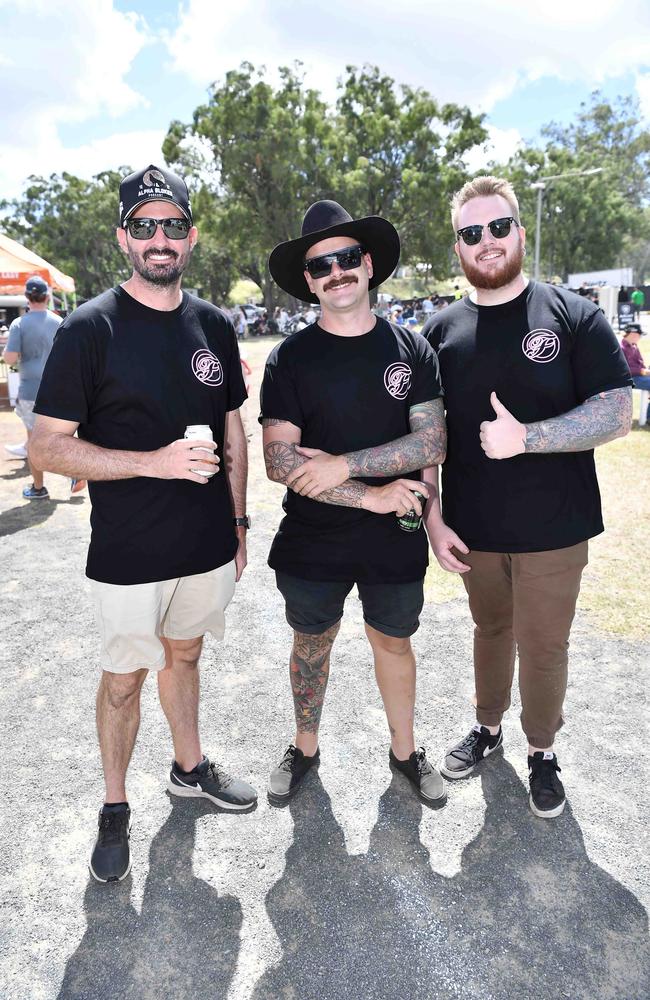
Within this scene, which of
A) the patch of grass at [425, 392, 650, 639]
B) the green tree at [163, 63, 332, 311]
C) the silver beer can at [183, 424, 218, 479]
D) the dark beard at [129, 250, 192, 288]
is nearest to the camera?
the silver beer can at [183, 424, 218, 479]

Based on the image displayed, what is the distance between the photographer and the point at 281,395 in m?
2.64

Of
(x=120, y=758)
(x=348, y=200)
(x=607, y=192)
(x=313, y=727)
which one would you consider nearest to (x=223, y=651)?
(x=313, y=727)

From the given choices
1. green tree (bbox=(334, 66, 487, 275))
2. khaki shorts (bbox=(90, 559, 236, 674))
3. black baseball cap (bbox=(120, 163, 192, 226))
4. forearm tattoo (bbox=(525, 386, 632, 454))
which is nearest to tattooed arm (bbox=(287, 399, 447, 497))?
forearm tattoo (bbox=(525, 386, 632, 454))

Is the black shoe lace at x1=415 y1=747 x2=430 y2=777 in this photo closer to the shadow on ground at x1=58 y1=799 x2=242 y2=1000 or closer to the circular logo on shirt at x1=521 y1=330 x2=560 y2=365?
the shadow on ground at x1=58 y1=799 x2=242 y2=1000

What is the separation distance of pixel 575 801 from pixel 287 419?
2.01 metres

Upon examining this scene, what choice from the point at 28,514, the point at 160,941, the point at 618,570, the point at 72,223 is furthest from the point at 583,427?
the point at 72,223

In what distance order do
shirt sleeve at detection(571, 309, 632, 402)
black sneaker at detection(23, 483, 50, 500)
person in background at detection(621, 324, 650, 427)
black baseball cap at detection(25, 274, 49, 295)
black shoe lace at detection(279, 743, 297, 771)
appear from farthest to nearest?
person in background at detection(621, 324, 650, 427) < black sneaker at detection(23, 483, 50, 500) < black baseball cap at detection(25, 274, 49, 295) < black shoe lace at detection(279, 743, 297, 771) < shirt sleeve at detection(571, 309, 632, 402)

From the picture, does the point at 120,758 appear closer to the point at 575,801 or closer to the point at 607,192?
the point at 575,801

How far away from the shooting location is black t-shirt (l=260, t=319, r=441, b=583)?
2.63m

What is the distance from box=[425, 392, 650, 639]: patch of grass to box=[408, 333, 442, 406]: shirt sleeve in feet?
8.10

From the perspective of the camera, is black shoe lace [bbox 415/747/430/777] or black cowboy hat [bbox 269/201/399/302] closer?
black cowboy hat [bbox 269/201/399/302]

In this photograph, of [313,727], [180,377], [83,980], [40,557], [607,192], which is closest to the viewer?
[83,980]

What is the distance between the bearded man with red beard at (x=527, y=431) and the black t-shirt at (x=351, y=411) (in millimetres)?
205

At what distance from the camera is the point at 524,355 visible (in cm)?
262
